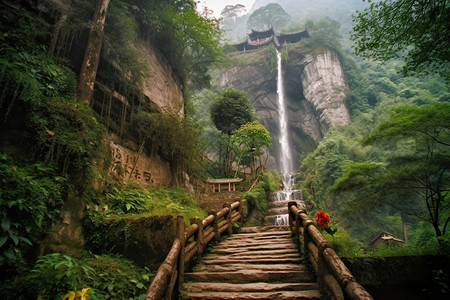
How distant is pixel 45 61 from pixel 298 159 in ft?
100

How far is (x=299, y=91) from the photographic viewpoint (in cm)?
3359

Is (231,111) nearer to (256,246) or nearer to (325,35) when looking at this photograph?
(256,246)

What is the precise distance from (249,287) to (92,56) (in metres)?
7.11

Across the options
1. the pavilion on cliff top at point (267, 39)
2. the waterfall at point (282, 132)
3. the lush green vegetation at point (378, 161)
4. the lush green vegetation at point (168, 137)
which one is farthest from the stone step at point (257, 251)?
the pavilion on cliff top at point (267, 39)

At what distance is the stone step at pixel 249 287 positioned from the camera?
128 inches

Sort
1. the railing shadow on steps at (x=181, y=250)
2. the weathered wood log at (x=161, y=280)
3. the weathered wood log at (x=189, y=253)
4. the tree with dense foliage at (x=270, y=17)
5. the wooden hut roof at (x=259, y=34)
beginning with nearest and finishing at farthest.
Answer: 1. the weathered wood log at (x=161, y=280)
2. the railing shadow on steps at (x=181, y=250)
3. the weathered wood log at (x=189, y=253)
4. the wooden hut roof at (x=259, y=34)
5. the tree with dense foliage at (x=270, y=17)

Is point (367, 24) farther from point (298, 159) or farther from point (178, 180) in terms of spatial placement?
point (298, 159)

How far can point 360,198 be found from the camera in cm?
627

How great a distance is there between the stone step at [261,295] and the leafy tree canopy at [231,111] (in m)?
16.9

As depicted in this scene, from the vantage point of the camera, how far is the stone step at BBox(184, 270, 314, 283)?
355 centimetres

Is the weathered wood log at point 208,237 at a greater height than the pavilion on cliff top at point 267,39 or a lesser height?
lesser

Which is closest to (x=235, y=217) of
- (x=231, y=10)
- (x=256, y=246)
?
(x=256, y=246)

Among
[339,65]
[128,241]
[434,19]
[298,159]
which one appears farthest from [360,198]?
[339,65]

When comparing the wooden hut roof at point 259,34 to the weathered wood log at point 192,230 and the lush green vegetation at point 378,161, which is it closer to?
the lush green vegetation at point 378,161
